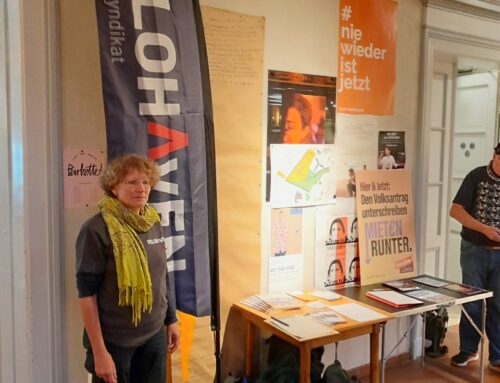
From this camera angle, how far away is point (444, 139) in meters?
3.59

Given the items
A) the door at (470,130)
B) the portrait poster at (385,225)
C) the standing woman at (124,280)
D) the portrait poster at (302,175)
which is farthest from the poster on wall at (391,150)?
the standing woman at (124,280)

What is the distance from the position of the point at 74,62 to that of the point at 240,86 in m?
0.80

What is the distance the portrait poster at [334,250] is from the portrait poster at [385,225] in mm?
51

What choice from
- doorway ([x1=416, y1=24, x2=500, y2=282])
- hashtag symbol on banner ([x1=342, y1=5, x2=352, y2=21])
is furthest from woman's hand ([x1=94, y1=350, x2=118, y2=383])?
doorway ([x1=416, y1=24, x2=500, y2=282])

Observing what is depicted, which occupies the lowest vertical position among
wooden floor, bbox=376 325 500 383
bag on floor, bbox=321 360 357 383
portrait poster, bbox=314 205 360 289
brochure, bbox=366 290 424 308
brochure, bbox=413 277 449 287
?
wooden floor, bbox=376 325 500 383

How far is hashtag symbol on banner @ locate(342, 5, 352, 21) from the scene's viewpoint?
2766 mm

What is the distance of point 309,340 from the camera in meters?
2.07

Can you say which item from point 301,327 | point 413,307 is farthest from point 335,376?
point 413,307

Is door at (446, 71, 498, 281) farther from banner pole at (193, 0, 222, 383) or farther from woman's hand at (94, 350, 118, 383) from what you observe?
woman's hand at (94, 350, 118, 383)

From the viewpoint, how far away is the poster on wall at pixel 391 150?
120 inches

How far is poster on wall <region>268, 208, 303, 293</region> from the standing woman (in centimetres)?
89

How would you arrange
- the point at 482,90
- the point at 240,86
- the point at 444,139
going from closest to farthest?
the point at 240,86, the point at 444,139, the point at 482,90

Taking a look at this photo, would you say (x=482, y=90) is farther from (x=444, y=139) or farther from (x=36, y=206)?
(x=36, y=206)

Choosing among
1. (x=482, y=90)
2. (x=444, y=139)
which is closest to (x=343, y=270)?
(x=444, y=139)
